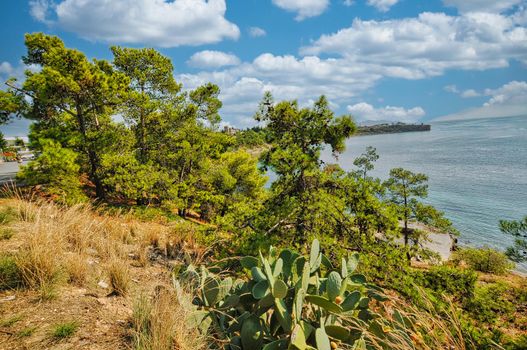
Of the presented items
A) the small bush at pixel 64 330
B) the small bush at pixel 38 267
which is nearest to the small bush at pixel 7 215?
the small bush at pixel 38 267

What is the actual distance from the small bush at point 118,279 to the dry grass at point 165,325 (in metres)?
1.05

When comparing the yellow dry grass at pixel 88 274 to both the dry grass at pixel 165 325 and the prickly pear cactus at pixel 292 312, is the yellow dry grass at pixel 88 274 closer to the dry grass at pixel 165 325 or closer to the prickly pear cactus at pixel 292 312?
the dry grass at pixel 165 325

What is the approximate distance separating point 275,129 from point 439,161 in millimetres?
82663

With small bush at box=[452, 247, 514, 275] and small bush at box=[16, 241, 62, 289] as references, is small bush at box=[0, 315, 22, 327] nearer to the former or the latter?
small bush at box=[16, 241, 62, 289]

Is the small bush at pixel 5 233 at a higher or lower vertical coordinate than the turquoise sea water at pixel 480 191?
higher

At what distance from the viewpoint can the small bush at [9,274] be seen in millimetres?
4005

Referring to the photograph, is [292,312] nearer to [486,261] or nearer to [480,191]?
[486,261]

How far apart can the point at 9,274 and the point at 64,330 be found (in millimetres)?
1631

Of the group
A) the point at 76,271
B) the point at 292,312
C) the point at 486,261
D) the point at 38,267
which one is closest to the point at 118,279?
the point at 76,271

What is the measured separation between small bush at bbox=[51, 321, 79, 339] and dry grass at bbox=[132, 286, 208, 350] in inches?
24.4

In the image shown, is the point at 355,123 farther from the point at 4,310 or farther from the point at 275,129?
the point at 4,310

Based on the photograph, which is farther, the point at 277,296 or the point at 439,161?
the point at 439,161

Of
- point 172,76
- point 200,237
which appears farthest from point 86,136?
point 200,237

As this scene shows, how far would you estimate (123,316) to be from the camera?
3.76 metres
